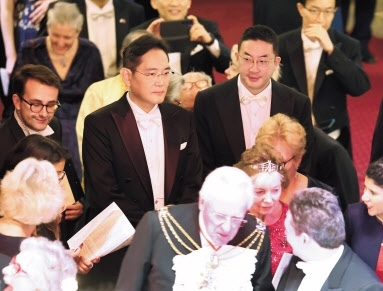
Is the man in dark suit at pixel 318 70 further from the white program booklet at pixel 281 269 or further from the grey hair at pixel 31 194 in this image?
the grey hair at pixel 31 194

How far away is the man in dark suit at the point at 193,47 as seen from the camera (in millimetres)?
6277

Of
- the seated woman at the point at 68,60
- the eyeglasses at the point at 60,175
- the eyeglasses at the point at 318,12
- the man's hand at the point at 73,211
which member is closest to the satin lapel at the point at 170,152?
the man's hand at the point at 73,211

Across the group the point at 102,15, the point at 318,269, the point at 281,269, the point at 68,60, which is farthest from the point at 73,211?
the point at 102,15

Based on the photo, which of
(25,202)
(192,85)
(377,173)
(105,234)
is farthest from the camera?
(192,85)

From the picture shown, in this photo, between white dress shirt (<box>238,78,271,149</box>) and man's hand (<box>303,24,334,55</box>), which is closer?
white dress shirt (<box>238,78,271,149</box>)

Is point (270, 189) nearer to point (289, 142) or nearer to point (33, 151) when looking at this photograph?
point (289, 142)

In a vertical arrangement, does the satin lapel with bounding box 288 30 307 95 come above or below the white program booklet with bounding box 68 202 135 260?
above

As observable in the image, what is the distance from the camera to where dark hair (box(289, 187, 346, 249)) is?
368 cm

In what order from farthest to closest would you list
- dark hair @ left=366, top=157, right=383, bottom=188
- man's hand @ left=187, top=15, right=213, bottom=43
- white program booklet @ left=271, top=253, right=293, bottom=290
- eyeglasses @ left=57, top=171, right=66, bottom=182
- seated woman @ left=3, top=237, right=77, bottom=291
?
man's hand @ left=187, top=15, right=213, bottom=43 < eyeglasses @ left=57, top=171, right=66, bottom=182 < dark hair @ left=366, top=157, right=383, bottom=188 < white program booklet @ left=271, top=253, right=293, bottom=290 < seated woman @ left=3, top=237, right=77, bottom=291

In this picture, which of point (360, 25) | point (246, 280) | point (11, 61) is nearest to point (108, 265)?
point (246, 280)

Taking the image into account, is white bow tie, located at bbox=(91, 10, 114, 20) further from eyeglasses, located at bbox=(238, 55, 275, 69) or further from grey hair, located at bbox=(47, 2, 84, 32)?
eyeglasses, located at bbox=(238, 55, 275, 69)

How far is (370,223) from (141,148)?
1146mm

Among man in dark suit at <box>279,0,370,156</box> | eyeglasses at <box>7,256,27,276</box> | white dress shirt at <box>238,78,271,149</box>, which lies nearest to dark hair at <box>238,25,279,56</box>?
white dress shirt at <box>238,78,271,149</box>

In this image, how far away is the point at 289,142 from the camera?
473 cm
